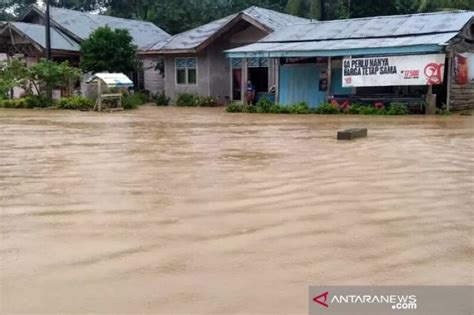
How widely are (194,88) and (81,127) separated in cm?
1212

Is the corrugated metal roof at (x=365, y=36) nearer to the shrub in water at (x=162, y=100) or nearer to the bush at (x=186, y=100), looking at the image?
the bush at (x=186, y=100)

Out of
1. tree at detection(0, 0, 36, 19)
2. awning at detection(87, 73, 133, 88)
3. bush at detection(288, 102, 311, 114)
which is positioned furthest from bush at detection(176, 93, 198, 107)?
tree at detection(0, 0, 36, 19)

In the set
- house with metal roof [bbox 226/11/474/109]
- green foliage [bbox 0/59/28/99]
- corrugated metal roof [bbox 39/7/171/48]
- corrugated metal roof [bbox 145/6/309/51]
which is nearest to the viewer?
house with metal roof [bbox 226/11/474/109]

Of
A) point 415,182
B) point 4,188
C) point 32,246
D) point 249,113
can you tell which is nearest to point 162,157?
point 4,188

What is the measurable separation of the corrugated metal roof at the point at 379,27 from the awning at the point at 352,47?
0.44 metres

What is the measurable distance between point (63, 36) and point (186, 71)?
7169mm

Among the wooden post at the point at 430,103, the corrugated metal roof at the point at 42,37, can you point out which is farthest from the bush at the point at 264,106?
the corrugated metal roof at the point at 42,37

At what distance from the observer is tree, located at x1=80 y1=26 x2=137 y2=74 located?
79.4ft

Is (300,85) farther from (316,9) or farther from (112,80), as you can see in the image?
(316,9)

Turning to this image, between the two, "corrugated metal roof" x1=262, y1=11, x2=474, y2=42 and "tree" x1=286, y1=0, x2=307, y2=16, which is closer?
"corrugated metal roof" x1=262, y1=11, x2=474, y2=42

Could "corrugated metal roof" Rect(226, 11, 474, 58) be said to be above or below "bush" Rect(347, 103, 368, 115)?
above

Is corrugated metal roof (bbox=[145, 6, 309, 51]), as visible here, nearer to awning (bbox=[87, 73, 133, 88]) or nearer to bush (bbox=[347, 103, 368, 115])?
awning (bbox=[87, 73, 133, 88])

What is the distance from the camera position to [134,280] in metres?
3.43

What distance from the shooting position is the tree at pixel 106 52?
79.4 ft
